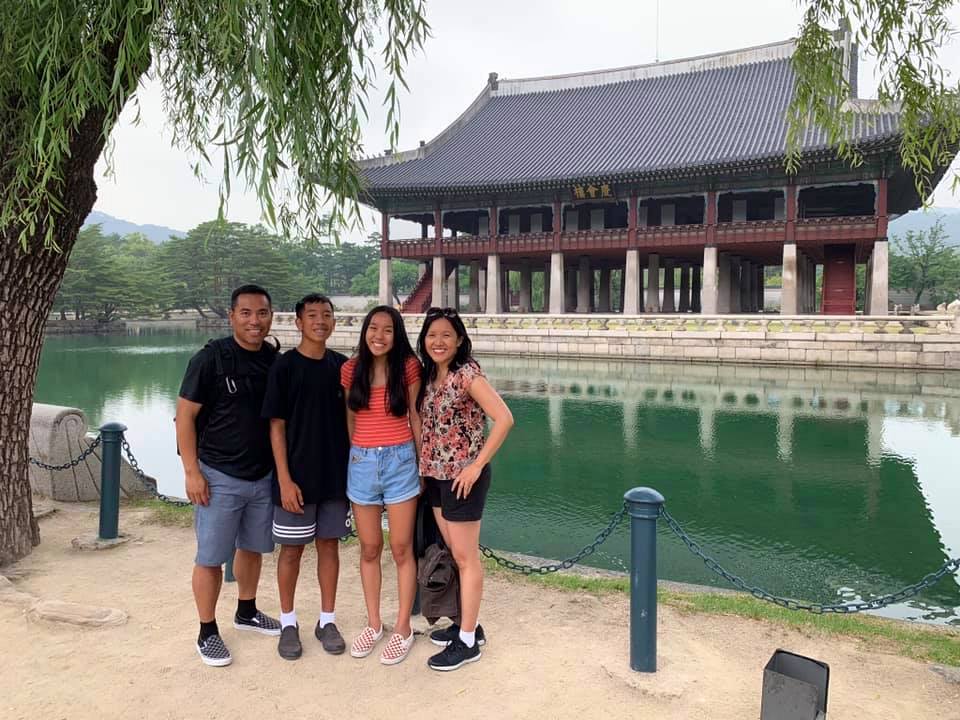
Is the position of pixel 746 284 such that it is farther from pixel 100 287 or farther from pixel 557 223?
pixel 100 287

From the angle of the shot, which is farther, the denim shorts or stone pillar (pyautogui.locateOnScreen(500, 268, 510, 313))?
stone pillar (pyautogui.locateOnScreen(500, 268, 510, 313))

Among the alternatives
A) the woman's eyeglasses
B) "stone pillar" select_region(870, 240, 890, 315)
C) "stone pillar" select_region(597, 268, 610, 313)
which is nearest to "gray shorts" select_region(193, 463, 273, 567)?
the woman's eyeglasses

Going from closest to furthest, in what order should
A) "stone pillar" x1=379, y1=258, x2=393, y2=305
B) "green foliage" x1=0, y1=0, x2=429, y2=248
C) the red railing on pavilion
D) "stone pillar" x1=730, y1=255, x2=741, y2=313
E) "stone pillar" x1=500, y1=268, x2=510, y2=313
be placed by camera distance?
"green foliage" x1=0, y1=0, x2=429, y2=248
the red railing on pavilion
"stone pillar" x1=730, y1=255, x2=741, y2=313
"stone pillar" x1=379, y1=258, x2=393, y2=305
"stone pillar" x1=500, y1=268, x2=510, y2=313

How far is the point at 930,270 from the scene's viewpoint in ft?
145

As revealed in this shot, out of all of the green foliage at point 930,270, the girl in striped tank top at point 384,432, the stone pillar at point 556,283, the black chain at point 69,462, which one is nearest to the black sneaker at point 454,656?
the girl in striped tank top at point 384,432

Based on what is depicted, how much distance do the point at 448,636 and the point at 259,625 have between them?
106cm

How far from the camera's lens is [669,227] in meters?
26.9

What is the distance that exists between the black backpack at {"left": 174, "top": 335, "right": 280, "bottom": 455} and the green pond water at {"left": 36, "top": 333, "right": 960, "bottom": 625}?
152 inches

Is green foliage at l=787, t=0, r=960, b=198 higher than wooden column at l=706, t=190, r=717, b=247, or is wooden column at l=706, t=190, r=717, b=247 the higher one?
wooden column at l=706, t=190, r=717, b=247

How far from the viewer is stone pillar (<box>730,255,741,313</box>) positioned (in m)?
31.0

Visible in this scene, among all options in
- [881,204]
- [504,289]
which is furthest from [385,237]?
[881,204]

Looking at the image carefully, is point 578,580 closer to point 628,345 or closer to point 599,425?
point 599,425

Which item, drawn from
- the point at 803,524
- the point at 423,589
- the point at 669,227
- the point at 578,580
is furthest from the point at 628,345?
the point at 423,589

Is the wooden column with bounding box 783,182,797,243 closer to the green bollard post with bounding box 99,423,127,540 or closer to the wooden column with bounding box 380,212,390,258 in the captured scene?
the wooden column with bounding box 380,212,390,258
